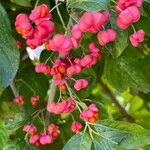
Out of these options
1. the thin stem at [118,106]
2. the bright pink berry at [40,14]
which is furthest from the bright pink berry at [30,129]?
the thin stem at [118,106]

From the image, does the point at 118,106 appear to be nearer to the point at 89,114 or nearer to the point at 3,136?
the point at 3,136

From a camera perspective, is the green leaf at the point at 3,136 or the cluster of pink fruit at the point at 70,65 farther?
the green leaf at the point at 3,136

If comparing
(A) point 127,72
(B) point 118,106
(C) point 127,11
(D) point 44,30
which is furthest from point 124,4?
(B) point 118,106

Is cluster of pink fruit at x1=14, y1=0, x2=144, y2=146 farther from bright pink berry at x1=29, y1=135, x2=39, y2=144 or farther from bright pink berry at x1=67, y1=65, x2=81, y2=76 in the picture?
bright pink berry at x1=29, y1=135, x2=39, y2=144

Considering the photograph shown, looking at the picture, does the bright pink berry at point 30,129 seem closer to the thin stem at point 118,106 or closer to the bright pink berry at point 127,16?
the bright pink berry at point 127,16

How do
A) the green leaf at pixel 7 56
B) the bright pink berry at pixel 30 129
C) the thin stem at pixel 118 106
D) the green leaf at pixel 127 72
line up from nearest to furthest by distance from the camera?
the green leaf at pixel 7 56, the bright pink berry at pixel 30 129, the green leaf at pixel 127 72, the thin stem at pixel 118 106

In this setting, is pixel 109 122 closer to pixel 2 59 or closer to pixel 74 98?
pixel 74 98
